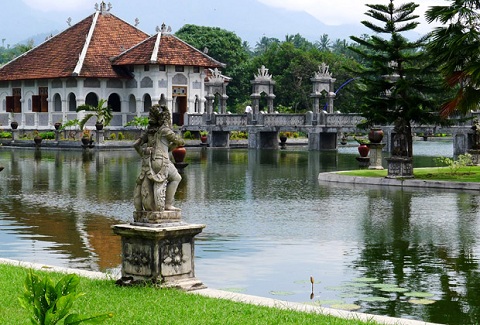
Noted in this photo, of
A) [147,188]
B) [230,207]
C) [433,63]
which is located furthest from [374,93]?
[147,188]

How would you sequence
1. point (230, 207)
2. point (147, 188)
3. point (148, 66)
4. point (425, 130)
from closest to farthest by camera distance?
1. point (147, 188)
2. point (230, 207)
3. point (425, 130)
4. point (148, 66)

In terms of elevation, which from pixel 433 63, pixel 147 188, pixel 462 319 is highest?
pixel 433 63

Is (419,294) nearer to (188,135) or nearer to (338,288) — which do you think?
(338,288)

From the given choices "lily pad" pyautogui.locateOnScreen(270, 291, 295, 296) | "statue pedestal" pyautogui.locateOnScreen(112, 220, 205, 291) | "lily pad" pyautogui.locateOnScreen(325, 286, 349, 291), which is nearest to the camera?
"statue pedestal" pyautogui.locateOnScreen(112, 220, 205, 291)

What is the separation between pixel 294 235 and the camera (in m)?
18.3

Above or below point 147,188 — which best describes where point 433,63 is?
above

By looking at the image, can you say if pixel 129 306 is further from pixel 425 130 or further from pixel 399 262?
pixel 425 130

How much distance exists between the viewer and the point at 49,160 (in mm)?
45375

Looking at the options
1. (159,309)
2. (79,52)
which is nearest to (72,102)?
(79,52)

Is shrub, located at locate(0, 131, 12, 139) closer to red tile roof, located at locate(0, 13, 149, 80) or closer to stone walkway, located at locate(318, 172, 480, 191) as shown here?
red tile roof, located at locate(0, 13, 149, 80)

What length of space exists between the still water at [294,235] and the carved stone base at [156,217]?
1497 mm

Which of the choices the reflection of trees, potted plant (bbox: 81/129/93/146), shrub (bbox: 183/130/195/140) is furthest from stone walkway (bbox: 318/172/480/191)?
shrub (bbox: 183/130/195/140)

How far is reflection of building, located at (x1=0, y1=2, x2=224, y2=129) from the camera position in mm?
66250

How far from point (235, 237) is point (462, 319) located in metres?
7.55
